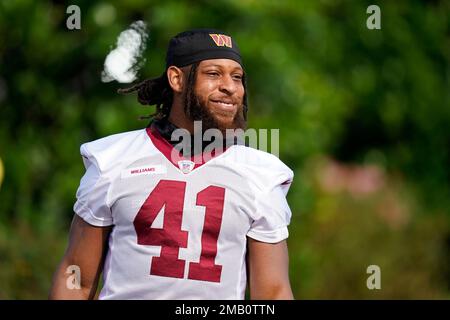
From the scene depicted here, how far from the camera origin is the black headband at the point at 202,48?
4.09 meters

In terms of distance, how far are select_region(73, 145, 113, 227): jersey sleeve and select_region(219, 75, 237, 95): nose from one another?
2.02 ft

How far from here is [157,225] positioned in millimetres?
3979

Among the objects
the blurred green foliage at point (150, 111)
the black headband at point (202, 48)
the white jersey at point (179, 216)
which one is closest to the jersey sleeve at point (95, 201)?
the white jersey at point (179, 216)

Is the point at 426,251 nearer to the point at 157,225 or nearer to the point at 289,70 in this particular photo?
the point at 289,70

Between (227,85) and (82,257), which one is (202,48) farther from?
(82,257)

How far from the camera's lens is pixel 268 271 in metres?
3.96

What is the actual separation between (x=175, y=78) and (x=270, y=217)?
29.8 inches

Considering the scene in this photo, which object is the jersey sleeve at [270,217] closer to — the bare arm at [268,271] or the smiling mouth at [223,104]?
the bare arm at [268,271]

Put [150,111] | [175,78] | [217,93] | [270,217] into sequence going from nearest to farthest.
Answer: [270,217]
[217,93]
[175,78]
[150,111]

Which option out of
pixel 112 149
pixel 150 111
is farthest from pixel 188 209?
pixel 150 111

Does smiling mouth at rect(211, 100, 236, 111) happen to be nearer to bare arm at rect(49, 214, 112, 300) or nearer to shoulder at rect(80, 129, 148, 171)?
shoulder at rect(80, 129, 148, 171)

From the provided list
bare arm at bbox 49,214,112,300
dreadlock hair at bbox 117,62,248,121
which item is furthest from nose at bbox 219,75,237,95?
bare arm at bbox 49,214,112,300
